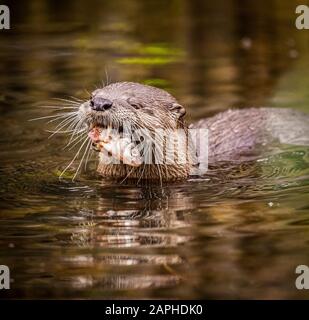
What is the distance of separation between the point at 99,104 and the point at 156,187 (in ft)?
2.13

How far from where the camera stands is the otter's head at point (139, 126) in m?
5.83

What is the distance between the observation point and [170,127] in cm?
621

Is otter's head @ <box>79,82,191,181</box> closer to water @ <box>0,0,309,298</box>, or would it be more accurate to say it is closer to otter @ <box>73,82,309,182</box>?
otter @ <box>73,82,309,182</box>

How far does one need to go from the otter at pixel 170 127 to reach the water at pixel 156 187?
0.14 metres

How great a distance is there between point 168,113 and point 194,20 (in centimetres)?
487

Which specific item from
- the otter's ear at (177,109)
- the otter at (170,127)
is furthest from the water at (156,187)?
the otter's ear at (177,109)

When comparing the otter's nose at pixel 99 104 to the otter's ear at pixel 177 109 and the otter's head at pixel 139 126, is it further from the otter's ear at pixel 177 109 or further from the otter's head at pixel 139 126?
the otter's ear at pixel 177 109

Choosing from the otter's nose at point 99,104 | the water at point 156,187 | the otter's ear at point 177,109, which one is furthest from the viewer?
the otter's ear at point 177,109

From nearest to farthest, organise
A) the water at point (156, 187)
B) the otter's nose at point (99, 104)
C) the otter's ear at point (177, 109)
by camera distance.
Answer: the water at point (156, 187) → the otter's nose at point (99, 104) → the otter's ear at point (177, 109)

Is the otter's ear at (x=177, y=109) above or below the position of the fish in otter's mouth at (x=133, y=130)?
above

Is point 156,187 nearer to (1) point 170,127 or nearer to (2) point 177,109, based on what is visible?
(1) point 170,127

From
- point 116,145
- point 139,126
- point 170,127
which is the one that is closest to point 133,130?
point 139,126

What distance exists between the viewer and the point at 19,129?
744 cm

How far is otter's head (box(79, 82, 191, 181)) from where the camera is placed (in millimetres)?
5828
